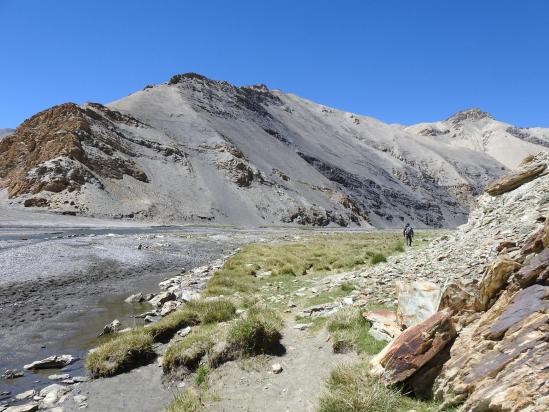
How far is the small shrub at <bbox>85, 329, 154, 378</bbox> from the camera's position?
11.3 m

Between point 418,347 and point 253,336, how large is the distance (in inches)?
197

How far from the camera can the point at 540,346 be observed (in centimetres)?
Result: 595

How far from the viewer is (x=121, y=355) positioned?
38.7ft

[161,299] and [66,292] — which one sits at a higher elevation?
[161,299]

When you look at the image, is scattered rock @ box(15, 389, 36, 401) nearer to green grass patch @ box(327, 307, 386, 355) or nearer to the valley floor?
the valley floor

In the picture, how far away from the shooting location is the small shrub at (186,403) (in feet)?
28.9

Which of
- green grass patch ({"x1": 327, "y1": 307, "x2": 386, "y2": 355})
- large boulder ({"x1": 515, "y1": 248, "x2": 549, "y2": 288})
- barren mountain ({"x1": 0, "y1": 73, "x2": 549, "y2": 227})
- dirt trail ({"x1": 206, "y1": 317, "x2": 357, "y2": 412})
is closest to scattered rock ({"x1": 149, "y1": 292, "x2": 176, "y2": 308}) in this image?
dirt trail ({"x1": 206, "y1": 317, "x2": 357, "y2": 412})

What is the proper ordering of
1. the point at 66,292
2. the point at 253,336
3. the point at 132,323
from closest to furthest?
1. the point at 253,336
2. the point at 132,323
3. the point at 66,292

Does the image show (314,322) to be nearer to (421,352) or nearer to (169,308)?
(421,352)

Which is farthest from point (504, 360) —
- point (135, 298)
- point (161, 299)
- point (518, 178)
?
point (135, 298)

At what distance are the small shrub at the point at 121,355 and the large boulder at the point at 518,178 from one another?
13.4 metres

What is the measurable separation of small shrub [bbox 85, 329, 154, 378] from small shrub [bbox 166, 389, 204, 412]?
9.29 feet

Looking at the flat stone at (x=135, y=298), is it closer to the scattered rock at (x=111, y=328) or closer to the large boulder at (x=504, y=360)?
the scattered rock at (x=111, y=328)

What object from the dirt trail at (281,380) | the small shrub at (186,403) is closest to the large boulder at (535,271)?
the dirt trail at (281,380)
